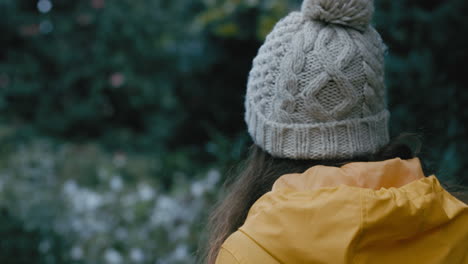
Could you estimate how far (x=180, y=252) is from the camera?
12.5ft

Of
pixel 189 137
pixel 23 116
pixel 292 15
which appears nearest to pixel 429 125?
pixel 292 15

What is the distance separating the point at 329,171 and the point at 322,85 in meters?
0.27

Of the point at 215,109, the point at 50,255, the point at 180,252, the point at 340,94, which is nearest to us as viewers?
the point at 340,94

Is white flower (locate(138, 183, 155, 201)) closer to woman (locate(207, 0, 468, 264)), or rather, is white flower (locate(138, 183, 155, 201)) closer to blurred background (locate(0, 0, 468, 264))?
blurred background (locate(0, 0, 468, 264))

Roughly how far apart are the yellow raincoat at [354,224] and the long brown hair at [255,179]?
26 centimetres

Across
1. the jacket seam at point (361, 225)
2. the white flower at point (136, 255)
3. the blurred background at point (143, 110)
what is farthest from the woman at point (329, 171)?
the white flower at point (136, 255)

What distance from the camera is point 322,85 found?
5.02 ft

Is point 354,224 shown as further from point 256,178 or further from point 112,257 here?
point 112,257

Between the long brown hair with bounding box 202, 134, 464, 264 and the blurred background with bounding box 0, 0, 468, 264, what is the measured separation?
55 cm

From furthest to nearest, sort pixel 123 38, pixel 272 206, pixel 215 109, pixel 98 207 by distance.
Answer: pixel 123 38 < pixel 215 109 < pixel 98 207 < pixel 272 206

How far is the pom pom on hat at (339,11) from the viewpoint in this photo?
1584 mm

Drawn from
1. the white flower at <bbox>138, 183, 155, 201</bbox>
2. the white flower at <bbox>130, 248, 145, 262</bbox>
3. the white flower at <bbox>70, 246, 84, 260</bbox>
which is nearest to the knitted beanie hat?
the white flower at <bbox>130, 248, 145, 262</bbox>

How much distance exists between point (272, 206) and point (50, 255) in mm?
2586

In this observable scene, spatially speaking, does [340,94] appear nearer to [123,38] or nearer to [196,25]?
[196,25]
